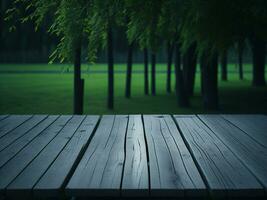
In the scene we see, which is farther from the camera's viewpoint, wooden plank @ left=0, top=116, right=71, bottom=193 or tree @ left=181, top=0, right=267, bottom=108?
tree @ left=181, top=0, right=267, bottom=108

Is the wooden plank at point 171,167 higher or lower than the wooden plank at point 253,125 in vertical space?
lower

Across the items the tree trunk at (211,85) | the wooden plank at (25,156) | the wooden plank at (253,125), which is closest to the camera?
the wooden plank at (25,156)

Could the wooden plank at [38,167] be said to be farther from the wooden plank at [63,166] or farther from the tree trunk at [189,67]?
the tree trunk at [189,67]

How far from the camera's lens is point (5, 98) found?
19.1m

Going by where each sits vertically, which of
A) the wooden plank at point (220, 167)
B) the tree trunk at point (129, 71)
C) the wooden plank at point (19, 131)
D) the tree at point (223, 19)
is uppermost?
the tree at point (223, 19)

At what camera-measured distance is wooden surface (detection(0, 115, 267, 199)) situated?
264 cm

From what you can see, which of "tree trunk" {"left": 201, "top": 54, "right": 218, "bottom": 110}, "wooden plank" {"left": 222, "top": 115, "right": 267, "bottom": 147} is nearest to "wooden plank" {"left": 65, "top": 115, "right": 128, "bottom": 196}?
"wooden plank" {"left": 222, "top": 115, "right": 267, "bottom": 147}

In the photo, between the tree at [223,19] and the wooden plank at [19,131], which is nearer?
the wooden plank at [19,131]

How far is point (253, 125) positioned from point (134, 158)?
205 centimetres

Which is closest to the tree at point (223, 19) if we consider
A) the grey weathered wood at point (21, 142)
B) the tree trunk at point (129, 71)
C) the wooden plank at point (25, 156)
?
the grey weathered wood at point (21, 142)

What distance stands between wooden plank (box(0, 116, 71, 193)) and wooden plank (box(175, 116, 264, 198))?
126 centimetres

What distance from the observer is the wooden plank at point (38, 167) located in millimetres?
2643

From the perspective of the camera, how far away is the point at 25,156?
3.47 metres

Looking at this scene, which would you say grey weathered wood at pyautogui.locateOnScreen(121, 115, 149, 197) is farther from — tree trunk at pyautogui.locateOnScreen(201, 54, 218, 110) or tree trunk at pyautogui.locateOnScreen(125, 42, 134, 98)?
tree trunk at pyautogui.locateOnScreen(125, 42, 134, 98)
